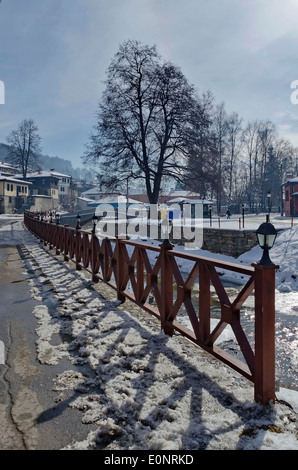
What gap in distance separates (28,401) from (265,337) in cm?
206

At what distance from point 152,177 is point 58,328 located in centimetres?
1967

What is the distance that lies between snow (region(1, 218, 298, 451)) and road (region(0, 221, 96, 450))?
0.08m

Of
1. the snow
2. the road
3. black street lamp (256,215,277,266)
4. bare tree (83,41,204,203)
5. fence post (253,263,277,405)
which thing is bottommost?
the road

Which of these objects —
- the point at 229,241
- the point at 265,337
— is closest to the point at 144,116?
the point at 229,241

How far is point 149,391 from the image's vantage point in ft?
8.67

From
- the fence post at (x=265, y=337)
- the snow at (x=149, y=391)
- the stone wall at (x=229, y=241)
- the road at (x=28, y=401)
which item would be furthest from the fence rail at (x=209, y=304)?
the stone wall at (x=229, y=241)

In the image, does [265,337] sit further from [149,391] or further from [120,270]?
[120,270]

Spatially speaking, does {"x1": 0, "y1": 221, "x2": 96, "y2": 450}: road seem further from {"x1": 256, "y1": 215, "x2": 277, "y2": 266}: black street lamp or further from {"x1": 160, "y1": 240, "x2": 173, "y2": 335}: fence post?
{"x1": 256, "y1": 215, "x2": 277, "y2": 266}: black street lamp

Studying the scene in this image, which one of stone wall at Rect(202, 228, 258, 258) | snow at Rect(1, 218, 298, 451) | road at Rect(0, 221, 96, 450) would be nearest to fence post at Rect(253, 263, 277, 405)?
snow at Rect(1, 218, 298, 451)

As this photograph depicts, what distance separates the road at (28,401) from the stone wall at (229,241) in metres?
12.4

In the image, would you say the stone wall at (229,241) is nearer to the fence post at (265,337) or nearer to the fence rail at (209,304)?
the fence rail at (209,304)

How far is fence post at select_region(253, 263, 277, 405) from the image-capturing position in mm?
2443

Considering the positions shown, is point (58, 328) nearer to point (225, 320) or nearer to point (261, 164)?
point (225, 320)

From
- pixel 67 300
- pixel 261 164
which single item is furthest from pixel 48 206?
pixel 67 300
